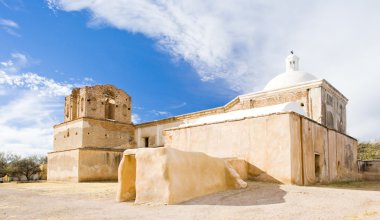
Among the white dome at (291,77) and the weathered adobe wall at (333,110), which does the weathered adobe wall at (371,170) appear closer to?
the weathered adobe wall at (333,110)

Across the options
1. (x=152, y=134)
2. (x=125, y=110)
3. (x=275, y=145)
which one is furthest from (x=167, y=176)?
(x=125, y=110)

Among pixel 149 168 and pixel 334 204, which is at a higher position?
pixel 149 168

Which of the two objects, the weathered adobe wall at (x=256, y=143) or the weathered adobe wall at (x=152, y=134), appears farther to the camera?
the weathered adobe wall at (x=152, y=134)

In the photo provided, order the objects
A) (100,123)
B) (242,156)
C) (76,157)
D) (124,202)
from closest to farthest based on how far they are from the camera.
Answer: (124,202)
(242,156)
(76,157)
(100,123)

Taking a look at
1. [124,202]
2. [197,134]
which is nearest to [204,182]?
[124,202]

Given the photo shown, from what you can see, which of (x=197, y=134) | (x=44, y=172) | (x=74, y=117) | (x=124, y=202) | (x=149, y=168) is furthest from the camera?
(x=44, y=172)

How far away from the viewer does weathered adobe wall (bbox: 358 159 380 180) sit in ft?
62.0

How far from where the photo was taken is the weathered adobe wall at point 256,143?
35.3 ft

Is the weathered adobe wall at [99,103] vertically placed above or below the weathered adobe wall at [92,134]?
above

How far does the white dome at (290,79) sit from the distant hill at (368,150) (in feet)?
33.4

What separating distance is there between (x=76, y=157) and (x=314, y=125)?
1459 cm

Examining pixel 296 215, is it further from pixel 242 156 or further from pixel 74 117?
pixel 74 117

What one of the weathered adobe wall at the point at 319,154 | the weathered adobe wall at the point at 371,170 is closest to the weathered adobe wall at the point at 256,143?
the weathered adobe wall at the point at 319,154

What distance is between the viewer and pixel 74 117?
90.1 feet
